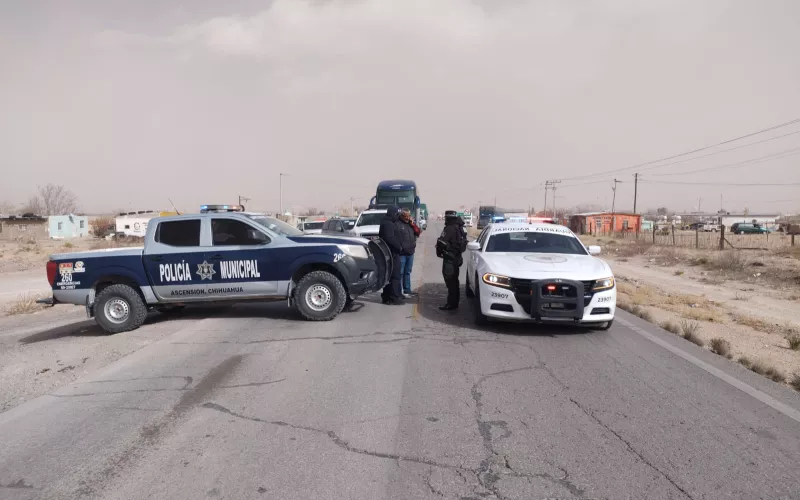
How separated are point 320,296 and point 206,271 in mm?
1937

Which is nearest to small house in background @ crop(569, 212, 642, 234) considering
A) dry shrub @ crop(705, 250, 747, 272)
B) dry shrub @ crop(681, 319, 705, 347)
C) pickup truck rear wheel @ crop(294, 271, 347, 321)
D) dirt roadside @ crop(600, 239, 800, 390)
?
dirt roadside @ crop(600, 239, 800, 390)

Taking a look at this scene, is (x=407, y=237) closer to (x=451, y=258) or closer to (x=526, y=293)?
(x=451, y=258)

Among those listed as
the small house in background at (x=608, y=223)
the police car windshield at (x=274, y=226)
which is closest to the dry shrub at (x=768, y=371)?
the police car windshield at (x=274, y=226)

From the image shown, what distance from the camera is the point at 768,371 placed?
671cm

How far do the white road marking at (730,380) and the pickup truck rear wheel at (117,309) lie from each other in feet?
26.5

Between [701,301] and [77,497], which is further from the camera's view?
[701,301]

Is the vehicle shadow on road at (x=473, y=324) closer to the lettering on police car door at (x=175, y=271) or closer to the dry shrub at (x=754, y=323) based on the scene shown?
the lettering on police car door at (x=175, y=271)

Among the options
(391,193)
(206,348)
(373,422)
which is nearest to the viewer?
(373,422)

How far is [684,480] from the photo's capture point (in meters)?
3.78

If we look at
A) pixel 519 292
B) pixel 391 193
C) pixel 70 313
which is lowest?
pixel 70 313

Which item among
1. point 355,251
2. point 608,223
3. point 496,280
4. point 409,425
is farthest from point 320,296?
point 608,223

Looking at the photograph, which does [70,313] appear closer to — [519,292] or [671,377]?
[519,292]

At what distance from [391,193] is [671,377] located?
26.2 m

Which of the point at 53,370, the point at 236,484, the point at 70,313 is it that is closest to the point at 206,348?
the point at 53,370
